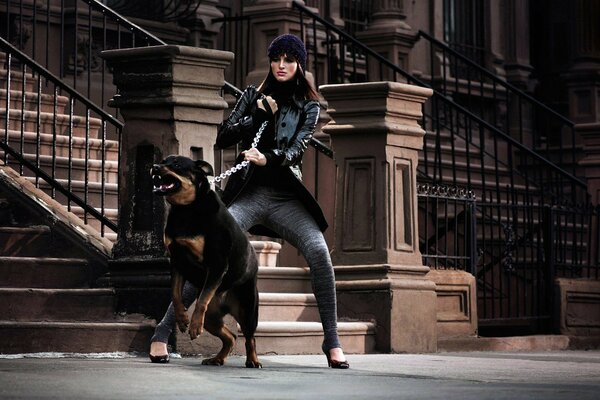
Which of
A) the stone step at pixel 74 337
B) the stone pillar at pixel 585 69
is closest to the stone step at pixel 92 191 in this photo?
the stone step at pixel 74 337

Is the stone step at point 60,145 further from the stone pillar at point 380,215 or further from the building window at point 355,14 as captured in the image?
the building window at point 355,14

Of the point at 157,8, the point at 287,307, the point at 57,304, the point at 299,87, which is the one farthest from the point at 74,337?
the point at 157,8

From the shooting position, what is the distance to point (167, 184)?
26.6 ft

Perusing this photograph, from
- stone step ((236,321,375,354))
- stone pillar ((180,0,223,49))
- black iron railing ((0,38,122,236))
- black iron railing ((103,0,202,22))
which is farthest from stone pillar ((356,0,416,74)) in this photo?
stone step ((236,321,375,354))

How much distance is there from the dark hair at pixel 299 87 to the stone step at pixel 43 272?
235 cm

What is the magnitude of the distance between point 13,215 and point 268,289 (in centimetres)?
208

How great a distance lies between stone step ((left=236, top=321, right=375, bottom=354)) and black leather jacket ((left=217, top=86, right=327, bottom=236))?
172 cm

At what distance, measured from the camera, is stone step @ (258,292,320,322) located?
457 inches

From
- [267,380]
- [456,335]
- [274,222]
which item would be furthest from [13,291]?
[456,335]

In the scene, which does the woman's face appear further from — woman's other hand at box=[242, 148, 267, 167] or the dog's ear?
the dog's ear

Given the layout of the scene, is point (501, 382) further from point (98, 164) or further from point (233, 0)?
point (233, 0)

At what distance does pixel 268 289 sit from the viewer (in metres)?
12.3

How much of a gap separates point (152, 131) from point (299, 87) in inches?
59.6

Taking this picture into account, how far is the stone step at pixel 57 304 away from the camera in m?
10.2
